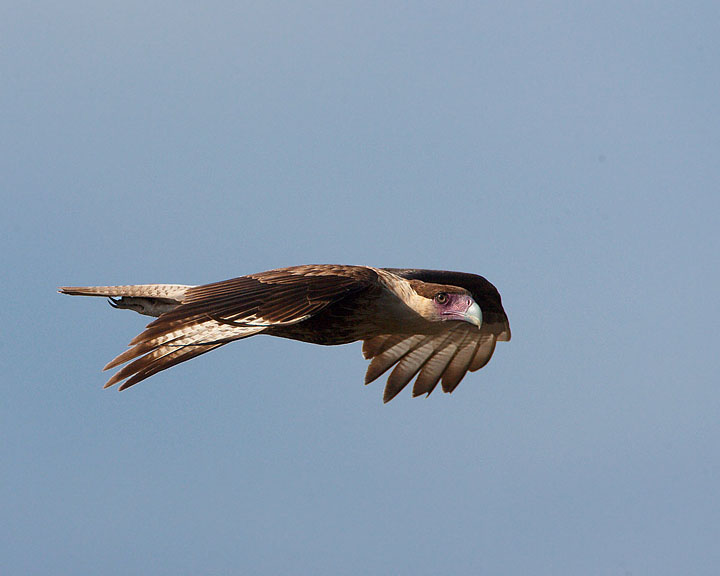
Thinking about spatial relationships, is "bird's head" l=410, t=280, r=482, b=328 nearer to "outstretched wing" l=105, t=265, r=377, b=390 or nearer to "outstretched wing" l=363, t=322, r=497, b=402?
"outstretched wing" l=105, t=265, r=377, b=390

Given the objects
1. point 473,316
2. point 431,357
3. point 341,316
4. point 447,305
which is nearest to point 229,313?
point 341,316

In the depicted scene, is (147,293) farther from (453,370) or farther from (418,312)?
(453,370)

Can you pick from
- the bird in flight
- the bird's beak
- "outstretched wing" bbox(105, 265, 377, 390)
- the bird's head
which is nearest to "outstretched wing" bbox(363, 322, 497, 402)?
the bird in flight

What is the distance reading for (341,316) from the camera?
966 cm

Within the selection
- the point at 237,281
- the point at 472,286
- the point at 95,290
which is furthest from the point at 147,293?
the point at 472,286

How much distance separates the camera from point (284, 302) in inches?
328

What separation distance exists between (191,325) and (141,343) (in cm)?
46

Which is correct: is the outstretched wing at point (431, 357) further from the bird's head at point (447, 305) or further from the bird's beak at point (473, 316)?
the bird's beak at point (473, 316)

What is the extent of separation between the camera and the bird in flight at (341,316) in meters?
7.98

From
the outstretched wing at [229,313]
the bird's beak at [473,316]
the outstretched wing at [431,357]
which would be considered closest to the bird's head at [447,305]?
the bird's beak at [473,316]

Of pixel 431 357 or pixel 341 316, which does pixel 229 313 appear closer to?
pixel 341 316

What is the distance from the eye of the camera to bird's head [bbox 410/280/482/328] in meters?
9.36

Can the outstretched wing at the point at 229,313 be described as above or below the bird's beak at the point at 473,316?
below

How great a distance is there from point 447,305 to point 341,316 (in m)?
1.02
